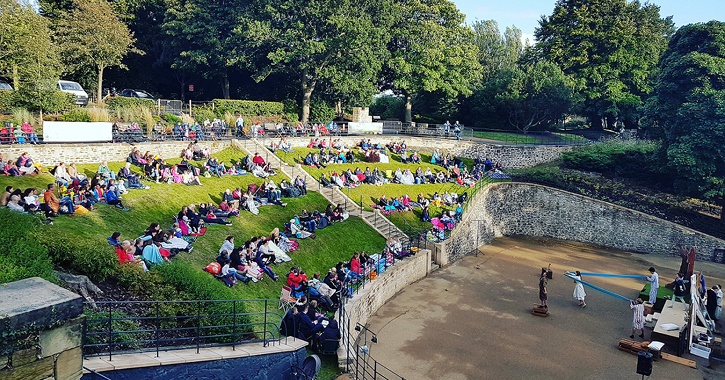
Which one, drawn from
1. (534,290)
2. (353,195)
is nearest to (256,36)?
(353,195)

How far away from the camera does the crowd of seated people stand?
1770 centimetres

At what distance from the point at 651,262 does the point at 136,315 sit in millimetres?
26151

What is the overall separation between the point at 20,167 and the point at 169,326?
11.6 m

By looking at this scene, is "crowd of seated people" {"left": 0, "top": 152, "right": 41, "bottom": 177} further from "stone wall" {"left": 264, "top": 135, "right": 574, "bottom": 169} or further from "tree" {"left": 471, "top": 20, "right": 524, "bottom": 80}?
"tree" {"left": 471, "top": 20, "right": 524, "bottom": 80}

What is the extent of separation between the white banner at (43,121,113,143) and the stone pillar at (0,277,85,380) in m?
17.7

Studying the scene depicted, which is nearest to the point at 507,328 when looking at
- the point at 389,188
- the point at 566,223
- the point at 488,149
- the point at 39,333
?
the point at 389,188

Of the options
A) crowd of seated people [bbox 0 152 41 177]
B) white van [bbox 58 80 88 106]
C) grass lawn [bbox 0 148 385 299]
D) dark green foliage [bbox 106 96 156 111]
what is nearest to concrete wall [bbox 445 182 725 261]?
grass lawn [bbox 0 148 385 299]

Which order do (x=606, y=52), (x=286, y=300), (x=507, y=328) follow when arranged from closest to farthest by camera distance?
(x=286, y=300) < (x=507, y=328) < (x=606, y=52)

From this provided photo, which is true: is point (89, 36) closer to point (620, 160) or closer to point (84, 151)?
point (84, 151)

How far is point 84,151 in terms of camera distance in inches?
845

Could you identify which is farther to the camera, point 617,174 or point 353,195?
point 617,174

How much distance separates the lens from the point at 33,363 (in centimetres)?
508

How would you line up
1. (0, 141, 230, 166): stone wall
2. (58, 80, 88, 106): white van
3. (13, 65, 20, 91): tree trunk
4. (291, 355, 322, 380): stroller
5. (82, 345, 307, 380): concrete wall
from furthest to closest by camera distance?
(58, 80, 88, 106): white van, (13, 65, 20, 91): tree trunk, (0, 141, 230, 166): stone wall, (291, 355, 322, 380): stroller, (82, 345, 307, 380): concrete wall

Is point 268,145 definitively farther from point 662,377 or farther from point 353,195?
point 662,377
